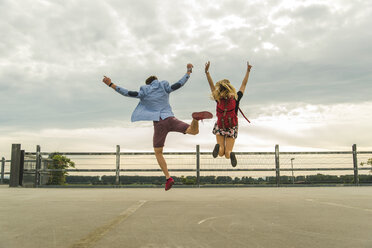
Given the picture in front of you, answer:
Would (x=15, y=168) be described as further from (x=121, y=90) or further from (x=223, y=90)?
(x=223, y=90)

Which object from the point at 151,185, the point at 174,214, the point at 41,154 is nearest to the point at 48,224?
the point at 174,214

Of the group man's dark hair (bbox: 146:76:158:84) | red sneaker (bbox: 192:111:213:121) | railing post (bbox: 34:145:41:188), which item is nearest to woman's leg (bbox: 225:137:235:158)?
red sneaker (bbox: 192:111:213:121)

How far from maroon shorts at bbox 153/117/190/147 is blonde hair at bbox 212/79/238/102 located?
551 mm

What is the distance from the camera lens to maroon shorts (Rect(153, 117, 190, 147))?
4105 mm

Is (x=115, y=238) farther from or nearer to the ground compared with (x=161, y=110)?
nearer to the ground

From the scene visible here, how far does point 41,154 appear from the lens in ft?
40.2

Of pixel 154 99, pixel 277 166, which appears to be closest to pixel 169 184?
pixel 154 99

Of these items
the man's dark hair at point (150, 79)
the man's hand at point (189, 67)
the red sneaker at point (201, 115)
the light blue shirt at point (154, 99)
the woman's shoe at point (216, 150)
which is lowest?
the woman's shoe at point (216, 150)

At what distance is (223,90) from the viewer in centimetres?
420

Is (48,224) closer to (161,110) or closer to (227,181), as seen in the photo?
(161,110)

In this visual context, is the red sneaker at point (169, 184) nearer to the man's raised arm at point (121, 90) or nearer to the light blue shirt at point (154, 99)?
the light blue shirt at point (154, 99)

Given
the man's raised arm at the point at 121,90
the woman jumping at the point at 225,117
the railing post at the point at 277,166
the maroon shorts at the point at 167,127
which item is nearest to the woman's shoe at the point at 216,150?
the woman jumping at the point at 225,117

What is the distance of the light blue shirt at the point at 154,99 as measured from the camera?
4.14 m

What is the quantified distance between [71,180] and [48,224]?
1001cm
